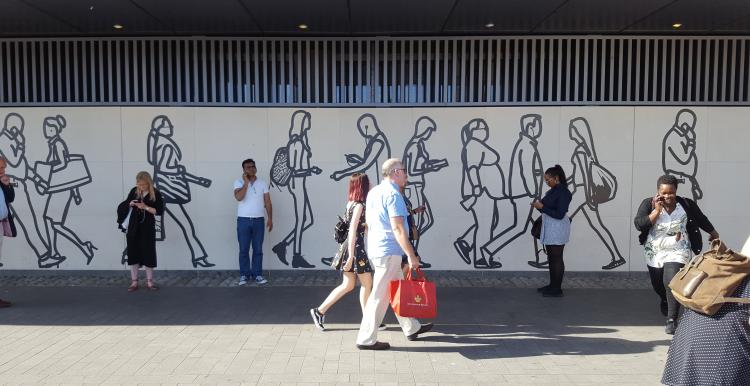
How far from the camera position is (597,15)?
689 cm

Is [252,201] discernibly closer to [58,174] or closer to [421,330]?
[58,174]

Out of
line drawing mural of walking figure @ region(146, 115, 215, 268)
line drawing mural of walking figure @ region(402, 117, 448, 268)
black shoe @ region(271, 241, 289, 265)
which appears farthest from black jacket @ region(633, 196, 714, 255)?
line drawing mural of walking figure @ region(146, 115, 215, 268)

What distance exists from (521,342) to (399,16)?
4.19 m

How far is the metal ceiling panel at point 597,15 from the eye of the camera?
6379 millimetres

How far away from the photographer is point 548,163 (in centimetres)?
790

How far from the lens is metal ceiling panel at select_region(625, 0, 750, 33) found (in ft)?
21.0

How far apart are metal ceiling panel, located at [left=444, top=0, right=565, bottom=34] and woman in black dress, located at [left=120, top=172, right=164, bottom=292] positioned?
445cm

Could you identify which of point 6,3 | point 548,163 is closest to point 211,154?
point 6,3

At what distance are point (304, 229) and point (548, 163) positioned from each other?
11.9 feet

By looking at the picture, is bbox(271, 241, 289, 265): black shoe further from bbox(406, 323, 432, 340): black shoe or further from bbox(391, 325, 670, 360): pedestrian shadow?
bbox(406, 323, 432, 340): black shoe

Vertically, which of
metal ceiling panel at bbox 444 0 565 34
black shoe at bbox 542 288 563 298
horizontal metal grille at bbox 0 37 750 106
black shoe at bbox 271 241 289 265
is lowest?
black shoe at bbox 542 288 563 298

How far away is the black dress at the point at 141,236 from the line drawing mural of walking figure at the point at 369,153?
2.50m

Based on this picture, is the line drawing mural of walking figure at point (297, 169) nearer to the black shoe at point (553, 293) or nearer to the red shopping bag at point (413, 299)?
the black shoe at point (553, 293)


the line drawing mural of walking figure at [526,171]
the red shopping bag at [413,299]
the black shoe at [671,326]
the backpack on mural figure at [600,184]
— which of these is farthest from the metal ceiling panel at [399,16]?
the black shoe at [671,326]
